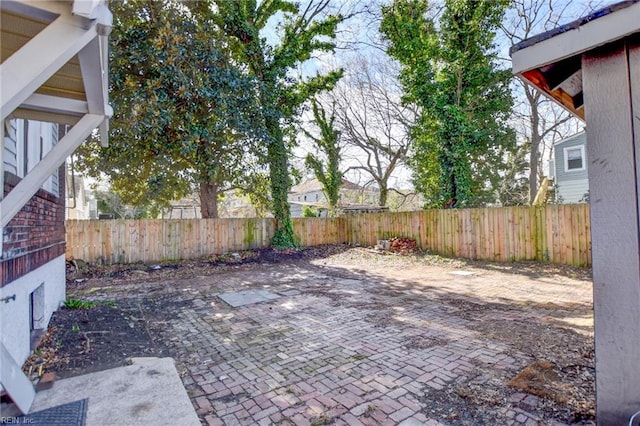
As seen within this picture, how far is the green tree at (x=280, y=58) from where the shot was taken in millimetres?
10828

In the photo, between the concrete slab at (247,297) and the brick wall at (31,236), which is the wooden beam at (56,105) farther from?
the concrete slab at (247,297)

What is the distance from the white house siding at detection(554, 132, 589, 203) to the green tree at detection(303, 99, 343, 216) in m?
10.1

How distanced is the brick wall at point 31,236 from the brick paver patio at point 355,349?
5.20ft

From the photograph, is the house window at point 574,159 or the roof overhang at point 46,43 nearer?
the roof overhang at point 46,43

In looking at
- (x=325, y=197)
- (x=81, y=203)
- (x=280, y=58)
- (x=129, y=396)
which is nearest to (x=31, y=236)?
(x=129, y=396)

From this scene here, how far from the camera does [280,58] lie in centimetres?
1145

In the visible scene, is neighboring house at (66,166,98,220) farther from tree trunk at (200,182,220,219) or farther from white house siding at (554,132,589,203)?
white house siding at (554,132,589,203)

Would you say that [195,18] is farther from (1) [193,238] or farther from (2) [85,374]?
(2) [85,374]

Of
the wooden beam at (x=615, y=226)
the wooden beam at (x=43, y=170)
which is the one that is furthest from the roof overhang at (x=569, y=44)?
the wooden beam at (x=43, y=170)

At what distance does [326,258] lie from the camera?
11.1m

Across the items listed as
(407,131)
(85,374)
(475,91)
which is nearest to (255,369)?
(85,374)

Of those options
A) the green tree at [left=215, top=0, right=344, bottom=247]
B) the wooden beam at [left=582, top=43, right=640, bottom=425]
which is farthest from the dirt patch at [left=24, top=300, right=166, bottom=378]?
the green tree at [left=215, top=0, right=344, bottom=247]

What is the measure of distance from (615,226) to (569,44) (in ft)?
3.67

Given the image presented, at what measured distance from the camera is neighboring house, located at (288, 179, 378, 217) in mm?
20747
